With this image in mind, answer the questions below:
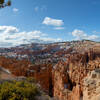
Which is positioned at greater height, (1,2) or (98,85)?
(1,2)

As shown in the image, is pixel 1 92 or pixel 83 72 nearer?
pixel 1 92

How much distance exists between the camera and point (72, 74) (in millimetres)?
14742

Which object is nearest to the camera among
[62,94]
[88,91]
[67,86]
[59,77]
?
[88,91]

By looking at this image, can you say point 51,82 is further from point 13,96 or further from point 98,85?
point 13,96

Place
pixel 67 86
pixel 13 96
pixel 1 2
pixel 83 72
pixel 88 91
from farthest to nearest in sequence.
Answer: pixel 67 86
pixel 83 72
pixel 88 91
pixel 1 2
pixel 13 96

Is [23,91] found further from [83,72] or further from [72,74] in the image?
[72,74]

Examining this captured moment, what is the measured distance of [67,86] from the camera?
45.6 feet

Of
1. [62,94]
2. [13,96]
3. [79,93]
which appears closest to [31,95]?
[13,96]

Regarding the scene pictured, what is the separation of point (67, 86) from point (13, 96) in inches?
460

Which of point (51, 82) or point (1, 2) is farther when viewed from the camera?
point (51, 82)

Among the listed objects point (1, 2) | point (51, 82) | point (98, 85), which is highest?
point (1, 2)

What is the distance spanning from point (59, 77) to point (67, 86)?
5.01ft

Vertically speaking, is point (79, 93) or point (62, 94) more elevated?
point (79, 93)

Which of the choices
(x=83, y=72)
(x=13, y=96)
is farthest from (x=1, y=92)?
(x=83, y=72)
